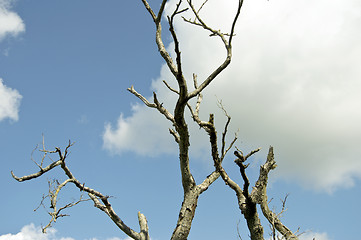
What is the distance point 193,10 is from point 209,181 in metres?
4.31

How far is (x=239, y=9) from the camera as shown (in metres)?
6.47

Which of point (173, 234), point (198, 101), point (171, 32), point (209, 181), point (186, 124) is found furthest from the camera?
point (198, 101)

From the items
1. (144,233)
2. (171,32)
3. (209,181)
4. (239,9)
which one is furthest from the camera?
(209,181)

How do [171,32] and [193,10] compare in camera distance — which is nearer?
[171,32]

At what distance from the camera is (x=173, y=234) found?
7375 mm

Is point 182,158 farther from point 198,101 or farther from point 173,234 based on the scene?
point 198,101

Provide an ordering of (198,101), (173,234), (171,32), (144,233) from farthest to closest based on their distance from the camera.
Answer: (198,101)
(144,233)
(173,234)
(171,32)

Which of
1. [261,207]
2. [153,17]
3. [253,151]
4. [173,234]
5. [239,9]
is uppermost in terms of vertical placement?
[153,17]

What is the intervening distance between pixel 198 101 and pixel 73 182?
424 cm

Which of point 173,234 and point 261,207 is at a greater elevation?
point 261,207

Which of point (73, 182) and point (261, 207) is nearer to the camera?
point (73, 182)

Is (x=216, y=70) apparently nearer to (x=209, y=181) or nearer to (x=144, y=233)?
(x=209, y=181)

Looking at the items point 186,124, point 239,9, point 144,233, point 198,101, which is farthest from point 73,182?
point 239,9

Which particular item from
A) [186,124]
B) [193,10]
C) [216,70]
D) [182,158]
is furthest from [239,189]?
[193,10]
